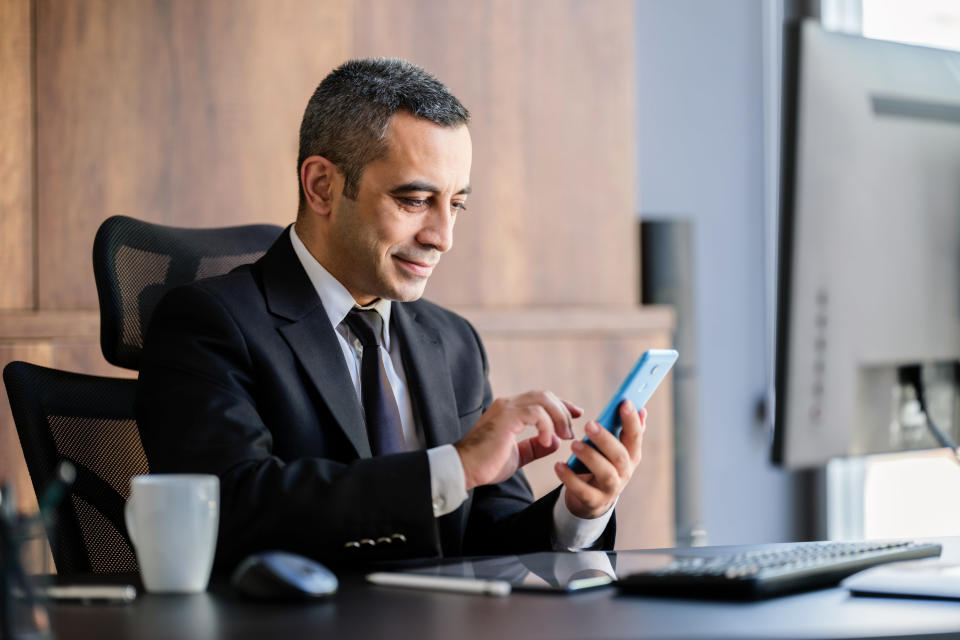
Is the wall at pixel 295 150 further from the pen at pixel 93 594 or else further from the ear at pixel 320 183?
the pen at pixel 93 594

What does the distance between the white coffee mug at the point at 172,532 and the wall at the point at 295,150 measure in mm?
1471

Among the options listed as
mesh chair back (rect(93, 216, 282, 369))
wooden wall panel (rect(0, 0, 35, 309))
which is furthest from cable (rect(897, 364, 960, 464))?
wooden wall panel (rect(0, 0, 35, 309))

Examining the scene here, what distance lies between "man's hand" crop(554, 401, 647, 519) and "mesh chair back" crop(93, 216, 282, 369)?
28.1 inches

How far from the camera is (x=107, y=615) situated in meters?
1.03

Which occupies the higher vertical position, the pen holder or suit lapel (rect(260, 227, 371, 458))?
suit lapel (rect(260, 227, 371, 458))

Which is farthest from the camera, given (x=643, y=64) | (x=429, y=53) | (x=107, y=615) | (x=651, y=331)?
(x=643, y=64)

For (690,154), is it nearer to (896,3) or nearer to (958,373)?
(896,3)

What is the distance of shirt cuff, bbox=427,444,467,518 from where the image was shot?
1.41m

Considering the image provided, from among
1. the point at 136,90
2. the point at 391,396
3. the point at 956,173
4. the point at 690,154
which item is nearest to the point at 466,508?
the point at 391,396

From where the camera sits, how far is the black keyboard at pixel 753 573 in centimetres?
106

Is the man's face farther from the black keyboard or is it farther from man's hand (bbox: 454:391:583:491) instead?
the black keyboard

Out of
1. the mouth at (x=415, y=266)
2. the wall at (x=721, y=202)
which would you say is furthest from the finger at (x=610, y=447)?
the wall at (x=721, y=202)

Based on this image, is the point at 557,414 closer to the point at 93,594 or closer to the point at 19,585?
the point at 93,594

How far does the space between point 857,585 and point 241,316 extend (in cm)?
92
